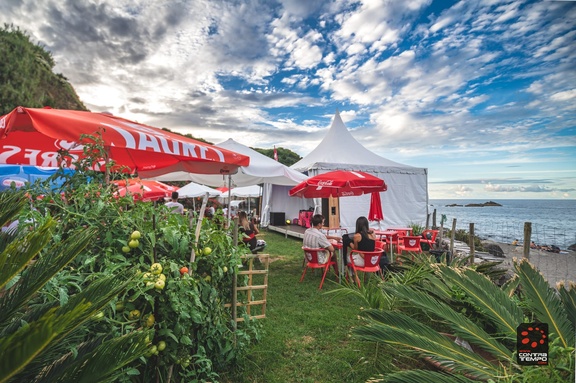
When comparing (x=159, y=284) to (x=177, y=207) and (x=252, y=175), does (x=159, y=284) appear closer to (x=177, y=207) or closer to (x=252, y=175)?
(x=177, y=207)

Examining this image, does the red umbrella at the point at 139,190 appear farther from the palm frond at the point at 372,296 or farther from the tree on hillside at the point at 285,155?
the tree on hillside at the point at 285,155

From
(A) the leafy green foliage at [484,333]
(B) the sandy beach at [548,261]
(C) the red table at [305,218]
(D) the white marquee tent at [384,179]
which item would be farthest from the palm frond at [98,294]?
(C) the red table at [305,218]

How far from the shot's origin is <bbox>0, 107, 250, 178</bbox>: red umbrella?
2.71 metres

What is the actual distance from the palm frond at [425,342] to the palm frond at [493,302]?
31 centimetres

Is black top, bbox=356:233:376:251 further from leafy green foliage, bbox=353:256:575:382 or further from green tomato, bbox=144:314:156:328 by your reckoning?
green tomato, bbox=144:314:156:328

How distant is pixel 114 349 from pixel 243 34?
2895mm

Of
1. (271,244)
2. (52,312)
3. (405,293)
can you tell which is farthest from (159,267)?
(271,244)

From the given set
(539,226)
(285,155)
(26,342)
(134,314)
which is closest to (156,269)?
(134,314)

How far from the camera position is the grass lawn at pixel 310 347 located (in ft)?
9.48

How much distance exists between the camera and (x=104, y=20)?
2908mm

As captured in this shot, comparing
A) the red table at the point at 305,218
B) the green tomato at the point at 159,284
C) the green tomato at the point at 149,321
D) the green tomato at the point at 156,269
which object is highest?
the green tomato at the point at 156,269

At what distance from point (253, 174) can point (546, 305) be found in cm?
501

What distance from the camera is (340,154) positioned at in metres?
14.3

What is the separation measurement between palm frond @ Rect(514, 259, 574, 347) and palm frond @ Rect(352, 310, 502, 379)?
45cm
